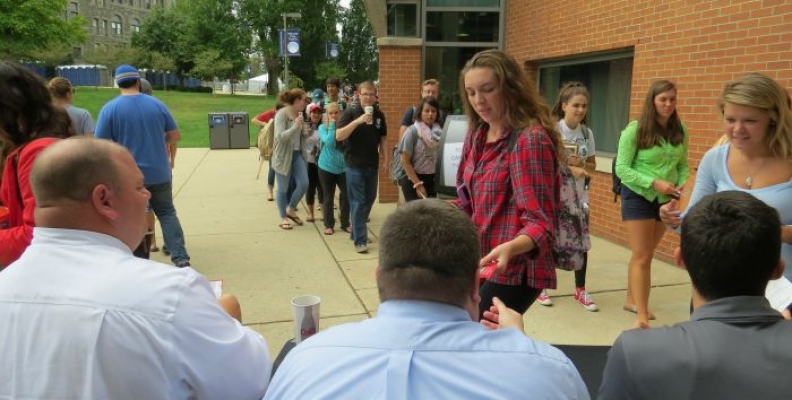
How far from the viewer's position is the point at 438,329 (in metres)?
1.21

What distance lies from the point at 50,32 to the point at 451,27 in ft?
134

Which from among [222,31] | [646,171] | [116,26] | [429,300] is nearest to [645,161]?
[646,171]

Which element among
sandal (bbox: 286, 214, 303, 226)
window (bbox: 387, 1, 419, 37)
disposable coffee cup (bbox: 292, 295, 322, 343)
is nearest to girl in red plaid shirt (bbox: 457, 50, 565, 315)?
disposable coffee cup (bbox: 292, 295, 322, 343)

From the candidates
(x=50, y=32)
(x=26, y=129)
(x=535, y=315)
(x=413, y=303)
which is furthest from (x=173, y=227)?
(x=50, y=32)

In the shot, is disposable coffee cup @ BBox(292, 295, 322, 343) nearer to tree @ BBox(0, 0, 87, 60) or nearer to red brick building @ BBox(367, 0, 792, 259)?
red brick building @ BBox(367, 0, 792, 259)

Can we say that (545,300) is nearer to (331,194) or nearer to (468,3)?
(331,194)

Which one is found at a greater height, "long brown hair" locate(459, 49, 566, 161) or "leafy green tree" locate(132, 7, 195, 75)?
"leafy green tree" locate(132, 7, 195, 75)

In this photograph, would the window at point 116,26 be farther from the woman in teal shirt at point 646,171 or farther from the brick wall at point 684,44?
the woman in teal shirt at point 646,171

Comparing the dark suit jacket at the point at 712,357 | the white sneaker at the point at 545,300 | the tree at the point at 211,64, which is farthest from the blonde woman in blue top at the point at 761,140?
the tree at the point at 211,64

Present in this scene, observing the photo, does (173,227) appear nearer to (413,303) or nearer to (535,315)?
(535,315)

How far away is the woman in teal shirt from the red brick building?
126 centimetres

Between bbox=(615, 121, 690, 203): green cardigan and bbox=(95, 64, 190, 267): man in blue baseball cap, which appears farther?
bbox=(95, 64, 190, 267): man in blue baseball cap

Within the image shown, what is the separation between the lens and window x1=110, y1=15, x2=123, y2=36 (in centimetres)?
7912

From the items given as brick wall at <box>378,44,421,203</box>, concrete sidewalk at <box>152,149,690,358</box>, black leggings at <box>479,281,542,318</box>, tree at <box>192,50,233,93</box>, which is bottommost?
concrete sidewalk at <box>152,149,690,358</box>
